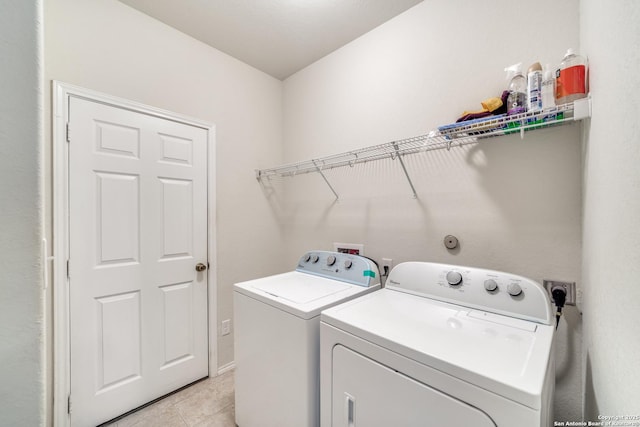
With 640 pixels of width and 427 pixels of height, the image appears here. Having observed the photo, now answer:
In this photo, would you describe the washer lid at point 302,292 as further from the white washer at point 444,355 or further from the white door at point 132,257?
the white door at point 132,257

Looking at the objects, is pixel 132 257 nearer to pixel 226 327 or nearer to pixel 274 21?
pixel 226 327

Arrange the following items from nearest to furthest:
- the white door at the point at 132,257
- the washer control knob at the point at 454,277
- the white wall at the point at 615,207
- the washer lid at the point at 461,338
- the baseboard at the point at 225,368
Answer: the white wall at the point at 615,207 < the washer lid at the point at 461,338 < the washer control knob at the point at 454,277 < the white door at the point at 132,257 < the baseboard at the point at 225,368

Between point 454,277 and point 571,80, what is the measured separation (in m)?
0.93

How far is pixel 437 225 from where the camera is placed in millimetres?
1582

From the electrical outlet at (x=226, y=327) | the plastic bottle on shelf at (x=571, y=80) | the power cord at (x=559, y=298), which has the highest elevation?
the plastic bottle on shelf at (x=571, y=80)

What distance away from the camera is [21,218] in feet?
1.59

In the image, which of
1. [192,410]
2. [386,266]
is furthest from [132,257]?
[386,266]

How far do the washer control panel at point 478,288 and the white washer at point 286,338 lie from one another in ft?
0.81

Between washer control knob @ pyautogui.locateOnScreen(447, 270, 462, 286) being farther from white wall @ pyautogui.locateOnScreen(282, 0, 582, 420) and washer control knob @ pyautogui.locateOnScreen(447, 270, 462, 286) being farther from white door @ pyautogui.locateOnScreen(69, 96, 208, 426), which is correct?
white door @ pyautogui.locateOnScreen(69, 96, 208, 426)

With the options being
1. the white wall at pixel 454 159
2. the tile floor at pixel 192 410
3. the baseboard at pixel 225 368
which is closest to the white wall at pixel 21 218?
the tile floor at pixel 192 410

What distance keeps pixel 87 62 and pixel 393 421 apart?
2431mm

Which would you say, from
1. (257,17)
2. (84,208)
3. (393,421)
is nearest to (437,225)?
(393,421)

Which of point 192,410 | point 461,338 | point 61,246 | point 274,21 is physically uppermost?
point 274,21

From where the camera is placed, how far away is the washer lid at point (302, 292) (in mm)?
1208
